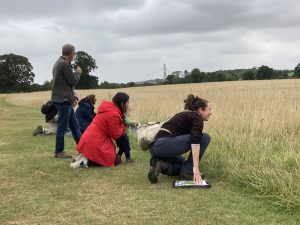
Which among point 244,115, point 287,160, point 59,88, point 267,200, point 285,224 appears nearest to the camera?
point 285,224

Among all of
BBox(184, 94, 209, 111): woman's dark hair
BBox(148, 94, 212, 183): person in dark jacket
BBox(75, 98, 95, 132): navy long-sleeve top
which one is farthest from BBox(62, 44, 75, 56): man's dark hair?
BBox(184, 94, 209, 111): woman's dark hair

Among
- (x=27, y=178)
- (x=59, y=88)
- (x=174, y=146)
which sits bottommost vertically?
(x=27, y=178)

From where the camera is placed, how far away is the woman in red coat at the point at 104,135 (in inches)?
289

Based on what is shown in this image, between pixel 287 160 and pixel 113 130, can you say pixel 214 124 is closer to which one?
pixel 113 130

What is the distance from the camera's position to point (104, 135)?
744cm

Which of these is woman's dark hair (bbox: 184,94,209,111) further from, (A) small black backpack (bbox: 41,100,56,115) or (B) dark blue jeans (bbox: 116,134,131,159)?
(A) small black backpack (bbox: 41,100,56,115)

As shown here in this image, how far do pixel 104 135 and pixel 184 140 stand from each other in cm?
196

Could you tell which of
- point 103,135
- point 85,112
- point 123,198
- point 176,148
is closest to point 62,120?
point 103,135

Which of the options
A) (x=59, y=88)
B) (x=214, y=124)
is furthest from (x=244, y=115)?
(x=59, y=88)

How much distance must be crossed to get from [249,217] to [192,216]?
56cm

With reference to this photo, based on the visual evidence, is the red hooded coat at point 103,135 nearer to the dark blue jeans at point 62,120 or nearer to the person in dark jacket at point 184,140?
the dark blue jeans at point 62,120

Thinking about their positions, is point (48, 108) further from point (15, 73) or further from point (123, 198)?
point (15, 73)

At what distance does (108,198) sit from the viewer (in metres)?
5.33

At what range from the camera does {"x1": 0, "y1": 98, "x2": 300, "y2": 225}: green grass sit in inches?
178
